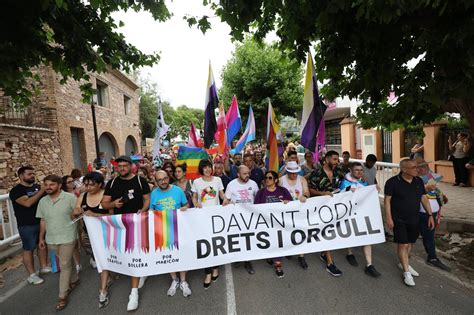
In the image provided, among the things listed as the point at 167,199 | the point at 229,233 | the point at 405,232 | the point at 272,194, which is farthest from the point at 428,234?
the point at 167,199

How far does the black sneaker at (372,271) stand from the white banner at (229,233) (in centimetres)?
33

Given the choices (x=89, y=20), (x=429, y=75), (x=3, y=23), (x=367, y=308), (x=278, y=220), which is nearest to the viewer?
(x=367, y=308)

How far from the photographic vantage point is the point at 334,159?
4.16 meters

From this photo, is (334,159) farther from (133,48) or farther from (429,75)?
(133,48)

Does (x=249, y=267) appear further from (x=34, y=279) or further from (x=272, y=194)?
(x=34, y=279)

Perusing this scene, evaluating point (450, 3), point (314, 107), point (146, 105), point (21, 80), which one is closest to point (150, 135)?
point (146, 105)

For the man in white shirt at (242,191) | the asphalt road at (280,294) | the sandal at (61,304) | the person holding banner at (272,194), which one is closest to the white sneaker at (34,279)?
the asphalt road at (280,294)

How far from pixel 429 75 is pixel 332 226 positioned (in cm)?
240

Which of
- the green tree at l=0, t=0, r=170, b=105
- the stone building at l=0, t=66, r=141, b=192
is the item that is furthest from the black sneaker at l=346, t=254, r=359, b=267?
the stone building at l=0, t=66, r=141, b=192

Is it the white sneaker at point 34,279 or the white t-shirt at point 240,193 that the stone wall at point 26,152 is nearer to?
the white sneaker at point 34,279

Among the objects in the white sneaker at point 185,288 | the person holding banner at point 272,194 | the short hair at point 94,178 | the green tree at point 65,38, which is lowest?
the white sneaker at point 185,288

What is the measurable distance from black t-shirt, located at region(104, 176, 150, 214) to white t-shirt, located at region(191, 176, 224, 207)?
78 cm

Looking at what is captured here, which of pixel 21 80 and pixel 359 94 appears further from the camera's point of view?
pixel 21 80

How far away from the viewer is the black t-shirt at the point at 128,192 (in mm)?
3480
